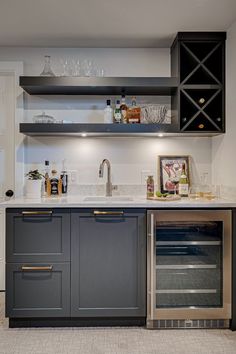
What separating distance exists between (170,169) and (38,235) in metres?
1.41

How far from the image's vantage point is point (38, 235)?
7.82ft

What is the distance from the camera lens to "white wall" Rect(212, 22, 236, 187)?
2.58 m

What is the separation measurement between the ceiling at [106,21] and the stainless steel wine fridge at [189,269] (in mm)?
1512

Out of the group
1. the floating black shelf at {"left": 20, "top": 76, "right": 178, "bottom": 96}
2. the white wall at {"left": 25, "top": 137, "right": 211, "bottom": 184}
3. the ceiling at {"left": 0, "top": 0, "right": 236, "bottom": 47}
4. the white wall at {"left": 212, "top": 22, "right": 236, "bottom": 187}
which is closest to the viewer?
the ceiling at {"left": 0, "top": 0, "right": 236, "bottom": 47}

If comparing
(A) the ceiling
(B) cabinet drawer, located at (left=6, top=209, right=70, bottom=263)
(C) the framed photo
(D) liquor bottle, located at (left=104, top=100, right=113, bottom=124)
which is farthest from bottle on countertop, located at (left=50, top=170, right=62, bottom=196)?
(A) the ceiling

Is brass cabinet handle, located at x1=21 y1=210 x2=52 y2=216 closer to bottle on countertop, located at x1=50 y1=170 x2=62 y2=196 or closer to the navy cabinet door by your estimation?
the navy cabinet door

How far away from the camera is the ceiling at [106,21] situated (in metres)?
2.28

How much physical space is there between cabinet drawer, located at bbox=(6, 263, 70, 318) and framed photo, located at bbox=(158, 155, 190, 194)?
4.13 ft

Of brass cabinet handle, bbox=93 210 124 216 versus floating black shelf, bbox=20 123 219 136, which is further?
floating black shelf, bbox=20 123 219 136

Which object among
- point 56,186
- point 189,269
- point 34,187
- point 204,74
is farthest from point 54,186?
point 204,74

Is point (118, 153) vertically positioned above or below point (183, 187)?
above

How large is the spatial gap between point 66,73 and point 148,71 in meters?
0.79

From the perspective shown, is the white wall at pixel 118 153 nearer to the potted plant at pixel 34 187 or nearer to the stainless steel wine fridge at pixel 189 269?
the potted plant at pixel 34 187

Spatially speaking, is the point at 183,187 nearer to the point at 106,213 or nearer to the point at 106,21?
the point at 106,213
